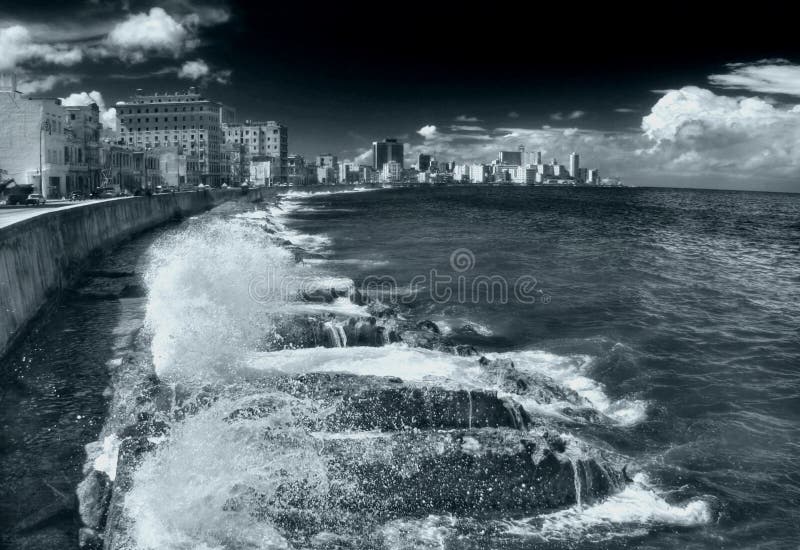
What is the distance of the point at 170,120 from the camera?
482ft

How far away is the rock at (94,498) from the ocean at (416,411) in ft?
1.19

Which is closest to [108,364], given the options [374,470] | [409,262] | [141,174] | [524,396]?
[374,470]

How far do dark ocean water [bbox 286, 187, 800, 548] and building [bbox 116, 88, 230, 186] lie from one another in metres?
104

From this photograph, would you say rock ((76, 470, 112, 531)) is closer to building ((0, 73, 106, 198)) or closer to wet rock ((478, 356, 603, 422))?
wet rock ((478, 356, 603, 422))

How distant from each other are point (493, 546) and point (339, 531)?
6.97 ft

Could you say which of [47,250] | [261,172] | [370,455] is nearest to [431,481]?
[370,455]

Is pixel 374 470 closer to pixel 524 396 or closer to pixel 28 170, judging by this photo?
pixel 524 396

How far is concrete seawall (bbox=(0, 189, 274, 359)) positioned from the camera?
17.0 meters

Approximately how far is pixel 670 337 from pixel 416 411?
42.6 ft

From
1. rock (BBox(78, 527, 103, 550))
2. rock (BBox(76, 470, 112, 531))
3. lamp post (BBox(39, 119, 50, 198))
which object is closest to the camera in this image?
rock (BBox(78, 527, 103, 550))

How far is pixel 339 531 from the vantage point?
8516 millimetres

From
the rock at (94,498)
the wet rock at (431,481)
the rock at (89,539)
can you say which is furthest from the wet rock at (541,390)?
the rock at (89,539)

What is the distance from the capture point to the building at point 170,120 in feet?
465

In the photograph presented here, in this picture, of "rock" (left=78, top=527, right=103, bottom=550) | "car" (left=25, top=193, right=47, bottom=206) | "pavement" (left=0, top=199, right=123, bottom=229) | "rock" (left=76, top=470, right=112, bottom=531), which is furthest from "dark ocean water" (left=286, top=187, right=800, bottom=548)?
"car" (left=25, top=193, right=47, bottom=206)
